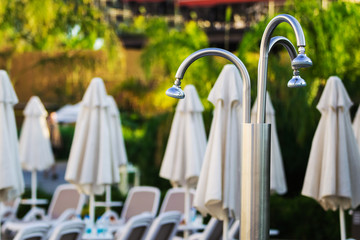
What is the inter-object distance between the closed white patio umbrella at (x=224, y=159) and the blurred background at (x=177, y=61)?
406 centimetres

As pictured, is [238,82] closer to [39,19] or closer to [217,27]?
[39,19]

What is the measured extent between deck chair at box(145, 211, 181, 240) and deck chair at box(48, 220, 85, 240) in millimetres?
A: 831

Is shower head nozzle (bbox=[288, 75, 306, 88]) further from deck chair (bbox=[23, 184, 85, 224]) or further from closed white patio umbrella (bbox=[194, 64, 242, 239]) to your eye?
deck chair (bbox=[23, 184, 85, 224])

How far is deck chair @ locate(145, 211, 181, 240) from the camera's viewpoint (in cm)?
721

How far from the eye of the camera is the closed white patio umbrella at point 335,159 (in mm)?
7301

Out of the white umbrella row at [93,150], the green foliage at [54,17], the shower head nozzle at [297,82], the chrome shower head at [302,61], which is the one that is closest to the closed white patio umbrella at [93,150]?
the white umbrella row at [93,150]

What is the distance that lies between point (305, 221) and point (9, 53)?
1525cm

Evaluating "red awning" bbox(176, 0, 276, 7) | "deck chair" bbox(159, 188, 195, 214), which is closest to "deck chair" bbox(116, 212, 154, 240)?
"deck chair" bbox(159, 188, 195, 214)

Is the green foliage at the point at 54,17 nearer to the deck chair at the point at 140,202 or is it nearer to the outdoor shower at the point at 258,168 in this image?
the deck chair at the point at 140,202

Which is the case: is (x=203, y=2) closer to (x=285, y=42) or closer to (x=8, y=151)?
(x=8, y=151)

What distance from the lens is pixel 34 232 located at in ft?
21.7

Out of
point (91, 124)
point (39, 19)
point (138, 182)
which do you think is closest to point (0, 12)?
point (39, 19)

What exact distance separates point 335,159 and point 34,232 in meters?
3.32

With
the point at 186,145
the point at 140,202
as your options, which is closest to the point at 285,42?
the point at 186,145
